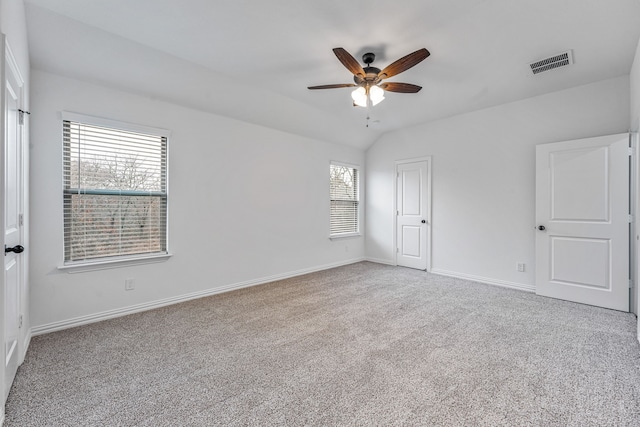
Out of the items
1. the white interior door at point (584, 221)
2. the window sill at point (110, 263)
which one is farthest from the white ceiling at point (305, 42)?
the window sill at point (110, 263)

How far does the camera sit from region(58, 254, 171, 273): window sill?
114 inches

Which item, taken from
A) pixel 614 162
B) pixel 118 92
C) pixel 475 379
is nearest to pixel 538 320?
pixel 475 379

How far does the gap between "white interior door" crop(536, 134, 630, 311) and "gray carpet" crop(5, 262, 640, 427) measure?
0.33 meters

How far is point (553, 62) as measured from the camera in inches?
124

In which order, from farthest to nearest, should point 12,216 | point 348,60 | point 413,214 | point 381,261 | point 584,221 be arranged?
point 381,261, point 413,214, point 584,221, point 348,60, point 12,216

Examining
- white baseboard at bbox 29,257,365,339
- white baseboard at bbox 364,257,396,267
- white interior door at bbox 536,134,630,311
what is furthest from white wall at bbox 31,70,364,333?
white interior door at bbox 536,134,630,311

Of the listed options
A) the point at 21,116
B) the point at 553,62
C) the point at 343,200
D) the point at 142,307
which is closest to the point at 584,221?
the point at 553,62

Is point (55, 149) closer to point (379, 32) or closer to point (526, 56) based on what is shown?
point (379, 32)

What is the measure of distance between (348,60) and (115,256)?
3.13 m

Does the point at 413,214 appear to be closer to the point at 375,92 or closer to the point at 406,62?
the point at 375,92

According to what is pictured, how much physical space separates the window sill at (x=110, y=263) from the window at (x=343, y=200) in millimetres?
3056

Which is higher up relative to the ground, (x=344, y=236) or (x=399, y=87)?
(x=399, y=87)

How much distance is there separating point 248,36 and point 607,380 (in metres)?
3.93

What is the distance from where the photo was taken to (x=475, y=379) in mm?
2033
